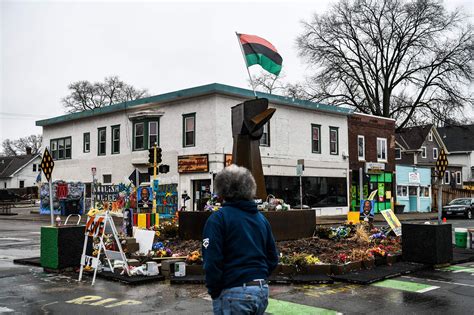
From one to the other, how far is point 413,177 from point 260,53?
102 ft

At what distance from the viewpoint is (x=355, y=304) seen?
781 centimetres

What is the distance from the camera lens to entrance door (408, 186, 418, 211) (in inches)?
1642

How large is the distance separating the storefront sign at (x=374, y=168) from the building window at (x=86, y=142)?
64.4ft

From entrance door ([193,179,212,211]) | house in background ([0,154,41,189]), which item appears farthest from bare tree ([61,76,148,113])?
entrance door ([193,179,212,211])

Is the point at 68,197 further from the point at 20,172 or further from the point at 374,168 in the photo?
the point at 20,172

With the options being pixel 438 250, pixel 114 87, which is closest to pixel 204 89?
pixel 438 250

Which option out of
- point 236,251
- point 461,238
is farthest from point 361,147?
point 236,251

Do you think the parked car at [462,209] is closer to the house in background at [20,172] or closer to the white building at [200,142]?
the white building at [200,142]

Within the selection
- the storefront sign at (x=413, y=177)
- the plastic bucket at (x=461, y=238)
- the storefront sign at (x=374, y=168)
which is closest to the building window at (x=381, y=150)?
the storefront sign at (x=374, y=168)

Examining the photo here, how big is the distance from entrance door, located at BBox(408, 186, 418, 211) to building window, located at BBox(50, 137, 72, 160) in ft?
89.1

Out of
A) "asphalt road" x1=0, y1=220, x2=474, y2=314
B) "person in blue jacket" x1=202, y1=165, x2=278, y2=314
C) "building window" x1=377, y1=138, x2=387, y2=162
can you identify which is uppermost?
"building window" x1=377, y1=138, x2=387, y2=162

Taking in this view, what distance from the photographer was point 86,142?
35312 mm

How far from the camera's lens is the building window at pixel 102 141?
33531mm

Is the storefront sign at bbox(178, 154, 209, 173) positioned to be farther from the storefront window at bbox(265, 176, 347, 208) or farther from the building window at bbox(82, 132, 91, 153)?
the building window at bbox(82, 132, 91, 153)
